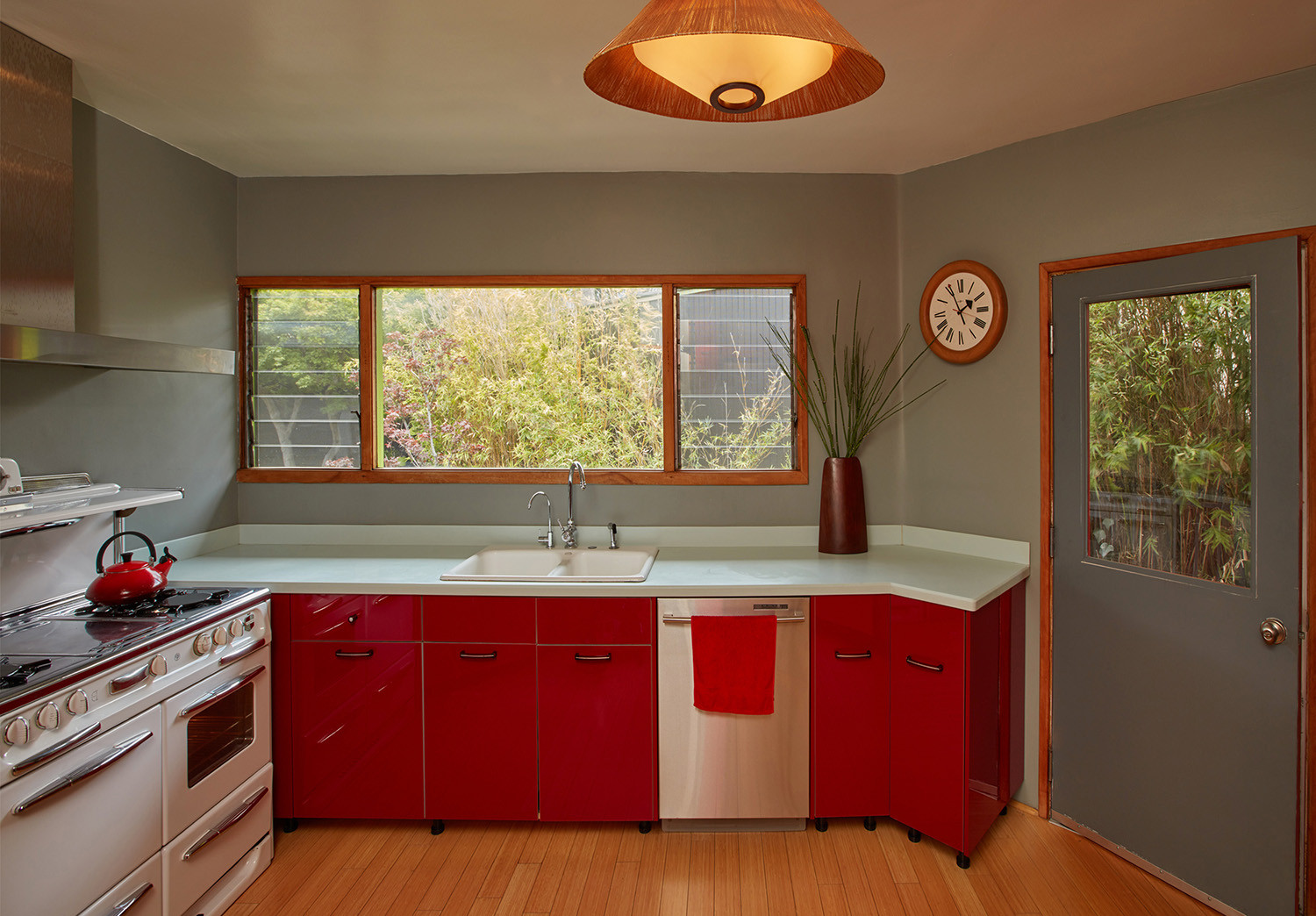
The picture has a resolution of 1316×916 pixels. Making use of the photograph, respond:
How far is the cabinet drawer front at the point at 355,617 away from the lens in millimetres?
2549

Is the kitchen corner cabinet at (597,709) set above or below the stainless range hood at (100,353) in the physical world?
below

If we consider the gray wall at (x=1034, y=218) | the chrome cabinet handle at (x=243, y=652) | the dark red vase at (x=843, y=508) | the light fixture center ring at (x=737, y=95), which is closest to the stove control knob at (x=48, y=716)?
the chrome cabinet handle at (x=243, y=652)

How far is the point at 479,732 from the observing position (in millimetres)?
2566

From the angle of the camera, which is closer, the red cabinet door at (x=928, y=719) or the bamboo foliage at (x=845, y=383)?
the red cabinet door at (x=928, y=719)

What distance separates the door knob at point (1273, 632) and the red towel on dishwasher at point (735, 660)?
1433 millimetres

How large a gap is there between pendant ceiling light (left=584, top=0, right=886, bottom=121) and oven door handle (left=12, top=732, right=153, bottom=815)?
191cm

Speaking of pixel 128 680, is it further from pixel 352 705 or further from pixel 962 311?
pixel 962 311

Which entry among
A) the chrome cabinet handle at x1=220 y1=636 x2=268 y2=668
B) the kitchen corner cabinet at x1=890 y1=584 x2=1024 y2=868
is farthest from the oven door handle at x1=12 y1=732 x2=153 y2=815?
the kitchen corner cabinet at x1=890 y1=584 x2=1024 y2=868

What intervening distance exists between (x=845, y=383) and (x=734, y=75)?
2.15 meters

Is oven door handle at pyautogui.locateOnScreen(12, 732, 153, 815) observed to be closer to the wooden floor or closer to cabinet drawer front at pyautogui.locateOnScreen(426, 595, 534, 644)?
the wooden floor

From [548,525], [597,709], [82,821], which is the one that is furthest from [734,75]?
[548,525]

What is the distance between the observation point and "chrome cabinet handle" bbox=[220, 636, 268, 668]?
226cm

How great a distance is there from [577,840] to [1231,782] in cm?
209

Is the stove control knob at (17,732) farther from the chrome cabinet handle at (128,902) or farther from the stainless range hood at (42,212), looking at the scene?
the stainless range hood at (42,212)
